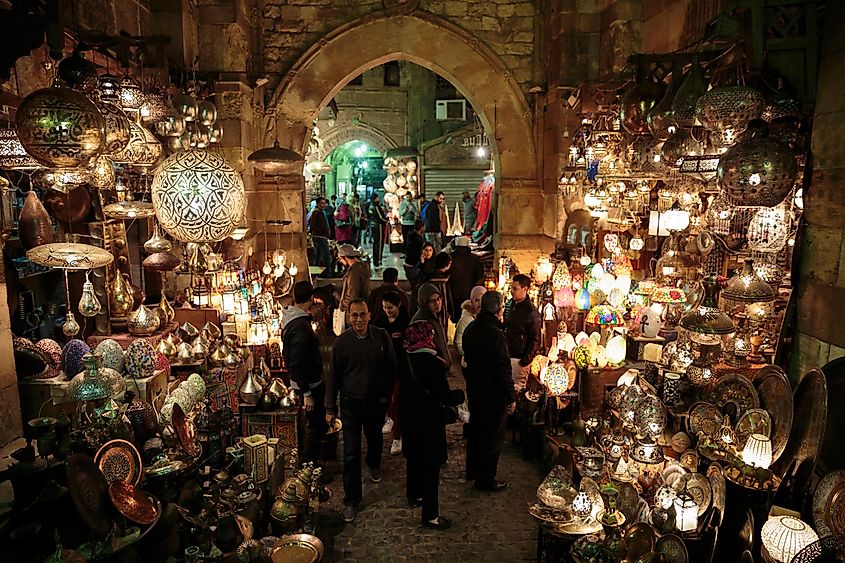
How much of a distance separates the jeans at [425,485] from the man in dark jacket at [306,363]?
97 cm

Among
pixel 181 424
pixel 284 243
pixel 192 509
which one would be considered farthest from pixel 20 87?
pixel 284 243

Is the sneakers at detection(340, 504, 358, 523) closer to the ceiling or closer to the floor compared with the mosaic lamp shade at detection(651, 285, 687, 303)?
closer to the floor

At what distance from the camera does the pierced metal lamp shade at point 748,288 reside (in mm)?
3457

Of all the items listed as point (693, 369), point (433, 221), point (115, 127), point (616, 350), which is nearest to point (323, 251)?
point (433, 221)

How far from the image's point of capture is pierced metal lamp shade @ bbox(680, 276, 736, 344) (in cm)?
357

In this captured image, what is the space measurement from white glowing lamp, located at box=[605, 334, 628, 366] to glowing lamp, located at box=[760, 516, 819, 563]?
233 cm

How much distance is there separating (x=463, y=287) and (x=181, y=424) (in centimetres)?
454

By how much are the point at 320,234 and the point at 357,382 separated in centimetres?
755

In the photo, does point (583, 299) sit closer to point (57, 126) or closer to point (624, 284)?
point (624, 284)

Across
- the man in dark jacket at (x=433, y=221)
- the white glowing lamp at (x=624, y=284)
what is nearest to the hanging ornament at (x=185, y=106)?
the white glowing lamp at (x=624, y=284)

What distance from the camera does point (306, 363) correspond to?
4.94 meters

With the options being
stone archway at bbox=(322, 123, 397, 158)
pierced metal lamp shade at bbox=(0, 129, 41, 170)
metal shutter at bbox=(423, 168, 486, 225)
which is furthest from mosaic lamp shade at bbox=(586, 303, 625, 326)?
stone archway at bbox=(322, 123, 397, 158)

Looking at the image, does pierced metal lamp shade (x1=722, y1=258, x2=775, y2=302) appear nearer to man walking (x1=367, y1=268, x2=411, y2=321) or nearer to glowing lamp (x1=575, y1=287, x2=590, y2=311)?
glowing lamp (x1=575, y1=287, x2=590, y2=311)

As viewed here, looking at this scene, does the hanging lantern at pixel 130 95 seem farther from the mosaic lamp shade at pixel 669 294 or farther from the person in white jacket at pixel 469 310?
the mosaic lamp shade at pixel 669 294
